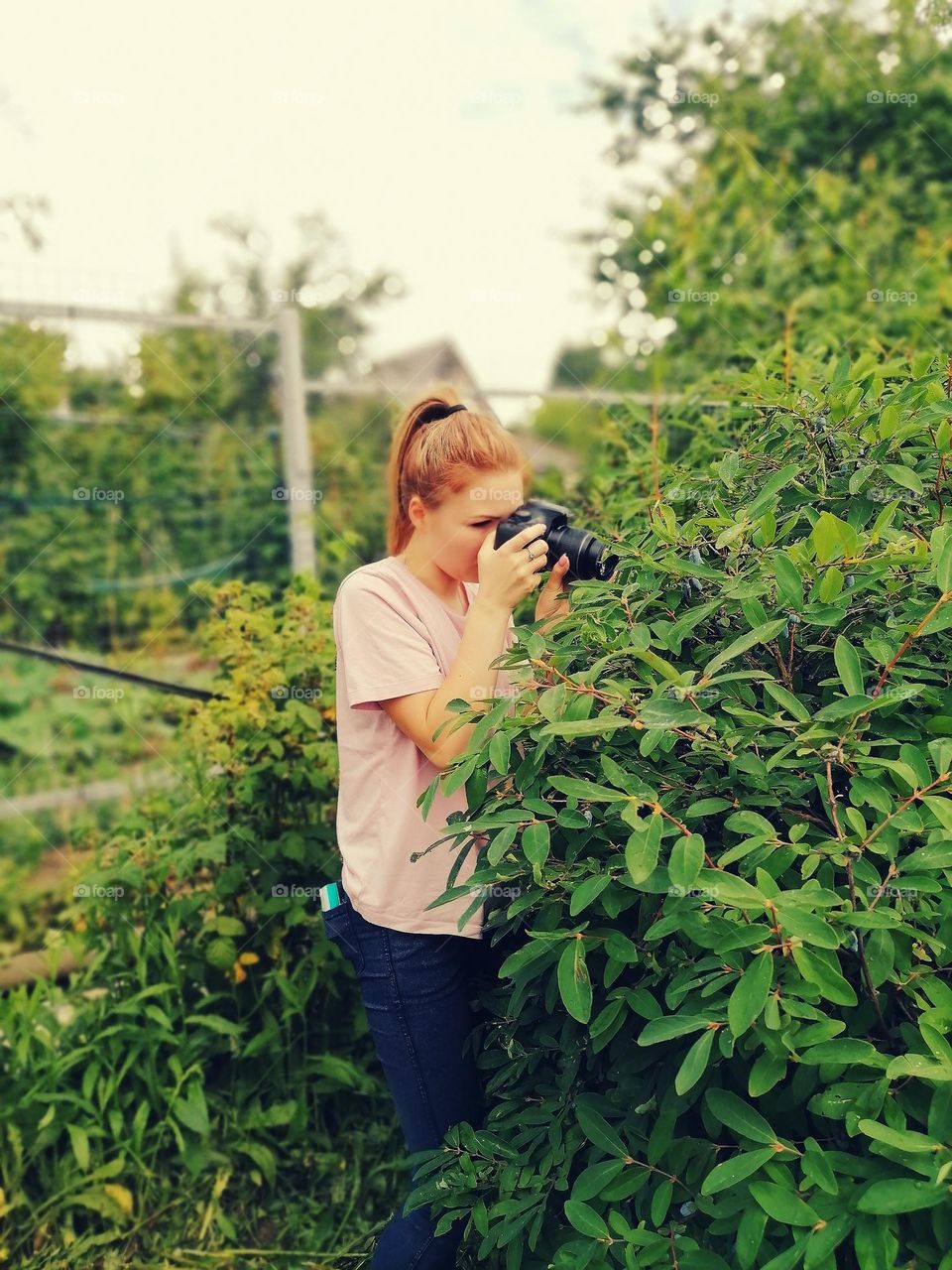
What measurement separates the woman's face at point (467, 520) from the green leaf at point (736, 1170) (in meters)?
1.02

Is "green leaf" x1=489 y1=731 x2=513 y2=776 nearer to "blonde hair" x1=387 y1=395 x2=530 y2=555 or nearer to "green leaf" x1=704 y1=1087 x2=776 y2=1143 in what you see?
"green leaf" x1=704 y1=1087 x2=776 y2=1143

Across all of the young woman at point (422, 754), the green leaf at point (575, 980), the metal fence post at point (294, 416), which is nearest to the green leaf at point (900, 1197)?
the green leaf at point (575, 980)

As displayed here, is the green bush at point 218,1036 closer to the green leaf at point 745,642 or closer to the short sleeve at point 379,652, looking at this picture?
the short sleeve at point 379,652

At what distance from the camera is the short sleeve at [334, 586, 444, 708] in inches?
66.1

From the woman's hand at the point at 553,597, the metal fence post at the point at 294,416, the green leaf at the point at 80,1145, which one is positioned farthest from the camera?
the metal fence post at the point at 294,416

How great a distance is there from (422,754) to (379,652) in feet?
0.61

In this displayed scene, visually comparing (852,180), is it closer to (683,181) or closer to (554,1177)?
(683,181)

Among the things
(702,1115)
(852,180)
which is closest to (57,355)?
(852,180)

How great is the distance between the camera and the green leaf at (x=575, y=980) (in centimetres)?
129

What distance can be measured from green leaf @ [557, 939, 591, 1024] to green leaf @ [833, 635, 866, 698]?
45 cm

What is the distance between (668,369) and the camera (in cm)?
431

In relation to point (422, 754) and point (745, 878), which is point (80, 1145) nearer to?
point (422, 754)

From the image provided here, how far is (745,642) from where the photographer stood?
4.17ft

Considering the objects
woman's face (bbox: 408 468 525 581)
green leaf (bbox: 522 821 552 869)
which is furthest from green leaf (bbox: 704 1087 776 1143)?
woman's face (bbox: 408 468 525 581)
